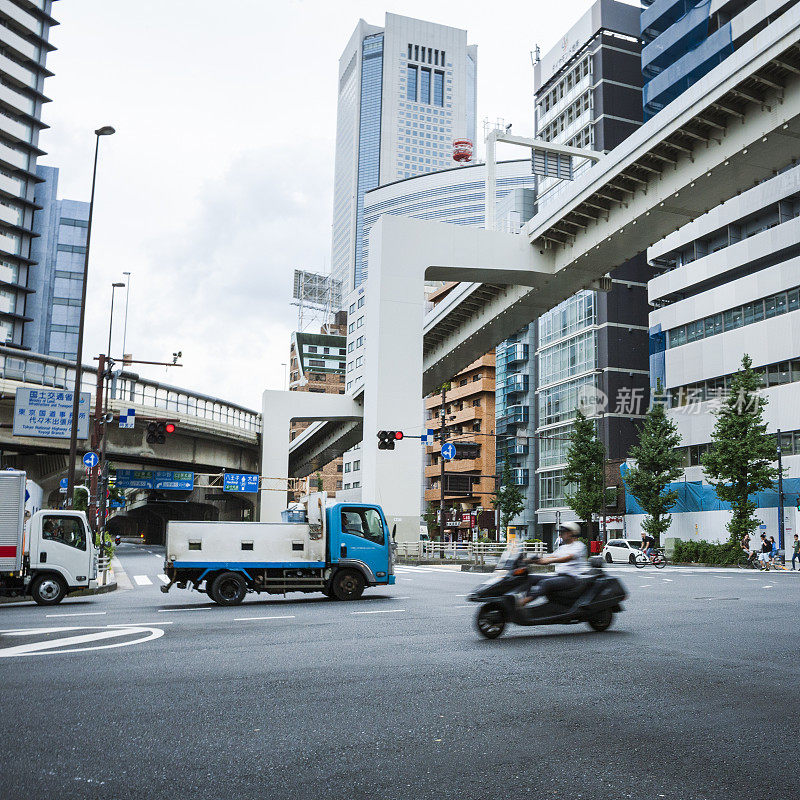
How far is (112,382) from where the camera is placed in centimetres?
3853

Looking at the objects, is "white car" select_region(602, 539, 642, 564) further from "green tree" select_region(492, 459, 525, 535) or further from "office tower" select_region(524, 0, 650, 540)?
"green tree" select_region(492, 459, 525, 535)

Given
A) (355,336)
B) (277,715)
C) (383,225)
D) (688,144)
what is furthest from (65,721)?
(355,336)

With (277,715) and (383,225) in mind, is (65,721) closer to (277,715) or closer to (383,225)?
(277,715)

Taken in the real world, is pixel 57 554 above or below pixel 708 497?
below

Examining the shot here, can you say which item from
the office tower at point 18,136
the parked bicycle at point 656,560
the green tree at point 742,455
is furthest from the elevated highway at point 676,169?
the office tower at point 18,136

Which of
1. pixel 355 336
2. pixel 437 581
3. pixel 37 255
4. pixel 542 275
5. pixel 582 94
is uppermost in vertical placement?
pixel 582 94

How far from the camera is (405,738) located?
5.09 meters

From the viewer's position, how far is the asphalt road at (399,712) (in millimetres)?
4234

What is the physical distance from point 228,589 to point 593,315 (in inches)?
2120

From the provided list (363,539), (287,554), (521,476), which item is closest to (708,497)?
(521,476)

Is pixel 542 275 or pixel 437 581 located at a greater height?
pixel 542 275

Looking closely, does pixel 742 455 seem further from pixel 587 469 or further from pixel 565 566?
pixel 565 566

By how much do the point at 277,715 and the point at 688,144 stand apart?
27179mm

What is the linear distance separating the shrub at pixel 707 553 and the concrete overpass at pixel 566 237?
14746 millimetres
